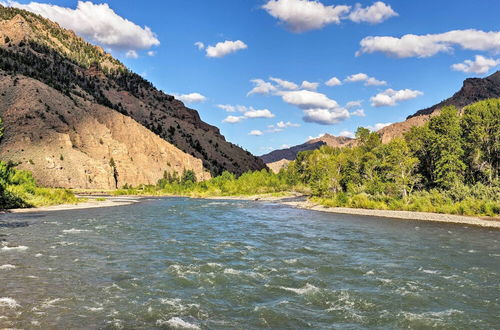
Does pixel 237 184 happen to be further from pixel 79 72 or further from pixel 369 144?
pixel 79 72

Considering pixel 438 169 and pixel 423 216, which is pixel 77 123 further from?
pixel 423 216

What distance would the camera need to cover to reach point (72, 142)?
117688mm

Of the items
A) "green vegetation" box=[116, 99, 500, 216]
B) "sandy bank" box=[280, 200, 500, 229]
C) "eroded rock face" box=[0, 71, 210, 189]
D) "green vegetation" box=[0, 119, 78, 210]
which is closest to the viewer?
"sandy bank" box=[280, 200, 500, 229]

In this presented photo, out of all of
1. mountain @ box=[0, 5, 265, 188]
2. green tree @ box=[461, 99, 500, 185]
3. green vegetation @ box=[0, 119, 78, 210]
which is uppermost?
mountain @ box=[0, 5, 265, 188]

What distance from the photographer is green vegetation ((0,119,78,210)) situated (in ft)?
167

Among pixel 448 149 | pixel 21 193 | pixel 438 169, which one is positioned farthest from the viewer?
pixel 21 193

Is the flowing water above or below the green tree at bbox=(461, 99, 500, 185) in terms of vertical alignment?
below

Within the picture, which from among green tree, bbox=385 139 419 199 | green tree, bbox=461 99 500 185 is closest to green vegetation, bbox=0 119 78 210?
green tree, bbox=385 139 419 199

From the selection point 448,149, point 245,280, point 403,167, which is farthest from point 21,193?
point 448,149

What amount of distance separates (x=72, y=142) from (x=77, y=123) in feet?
29.8

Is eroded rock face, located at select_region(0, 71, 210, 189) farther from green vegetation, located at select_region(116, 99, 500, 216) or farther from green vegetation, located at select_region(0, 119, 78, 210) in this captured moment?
green vegetation, located at select_region(116, 99, 500, 216)

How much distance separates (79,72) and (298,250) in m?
180

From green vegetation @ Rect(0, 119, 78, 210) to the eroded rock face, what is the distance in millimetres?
40147

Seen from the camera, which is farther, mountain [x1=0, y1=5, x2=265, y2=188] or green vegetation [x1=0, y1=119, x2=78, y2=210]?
mountain [x1=0, y1=5, x2=265, y2=188]
